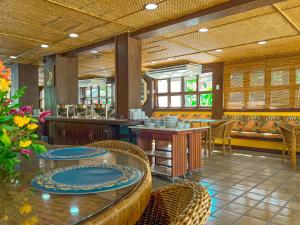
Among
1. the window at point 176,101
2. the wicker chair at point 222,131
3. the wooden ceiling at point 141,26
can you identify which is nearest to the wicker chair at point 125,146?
the wooden ceiling at point 141,26

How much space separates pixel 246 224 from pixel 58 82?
5.63 metres

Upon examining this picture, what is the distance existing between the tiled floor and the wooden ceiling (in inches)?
108

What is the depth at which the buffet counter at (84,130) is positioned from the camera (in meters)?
4.59

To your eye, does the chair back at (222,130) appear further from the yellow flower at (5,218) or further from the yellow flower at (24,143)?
the yellow flower at (5,218)

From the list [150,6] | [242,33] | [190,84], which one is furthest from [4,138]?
[190,84]

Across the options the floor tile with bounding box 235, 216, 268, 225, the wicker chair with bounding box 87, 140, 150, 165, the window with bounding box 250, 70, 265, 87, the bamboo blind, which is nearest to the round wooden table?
the wicker chair with bounding box 87, 140, 150, 165

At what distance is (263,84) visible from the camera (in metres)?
7.48

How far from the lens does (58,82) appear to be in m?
6.58

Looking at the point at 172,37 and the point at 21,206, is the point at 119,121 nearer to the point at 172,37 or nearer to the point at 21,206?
the point at 172,37

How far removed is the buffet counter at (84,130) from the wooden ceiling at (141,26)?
5.85ft

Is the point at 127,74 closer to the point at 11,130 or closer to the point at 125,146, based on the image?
the point at 125,146

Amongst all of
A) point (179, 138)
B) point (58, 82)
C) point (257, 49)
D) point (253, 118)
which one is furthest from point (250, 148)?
point (58, 82)

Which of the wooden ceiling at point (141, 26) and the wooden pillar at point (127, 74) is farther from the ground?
the wooden ceiling at point (141, 26)

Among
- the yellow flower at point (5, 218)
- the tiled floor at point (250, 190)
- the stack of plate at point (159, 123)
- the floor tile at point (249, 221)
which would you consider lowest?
the tiled floor at point (250, 190)
